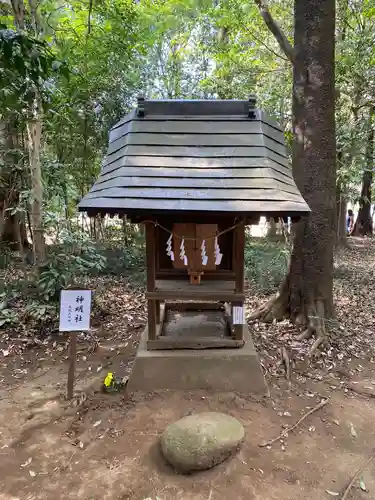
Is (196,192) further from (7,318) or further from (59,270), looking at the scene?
(7,318)

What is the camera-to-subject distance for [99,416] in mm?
3639

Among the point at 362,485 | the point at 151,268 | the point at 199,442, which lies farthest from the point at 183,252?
the point at 362,485

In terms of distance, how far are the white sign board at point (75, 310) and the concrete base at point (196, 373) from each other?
2.40 ft

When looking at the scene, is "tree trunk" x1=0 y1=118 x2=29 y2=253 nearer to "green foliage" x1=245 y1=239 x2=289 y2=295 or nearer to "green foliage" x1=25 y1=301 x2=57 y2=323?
"green foliage" x1=25 y1=301 x2=57 y2=323

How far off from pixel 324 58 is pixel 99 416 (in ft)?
17.8

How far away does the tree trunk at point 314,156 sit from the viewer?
515 cm

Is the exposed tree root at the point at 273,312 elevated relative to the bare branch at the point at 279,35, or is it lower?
lower

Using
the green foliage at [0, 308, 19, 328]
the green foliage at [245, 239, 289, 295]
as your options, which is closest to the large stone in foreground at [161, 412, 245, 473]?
the green foliage at [0, 308, 19, 328]

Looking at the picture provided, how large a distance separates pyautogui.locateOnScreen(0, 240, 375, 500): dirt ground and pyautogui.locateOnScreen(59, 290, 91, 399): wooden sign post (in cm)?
71

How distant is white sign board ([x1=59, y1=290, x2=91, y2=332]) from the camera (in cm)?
379

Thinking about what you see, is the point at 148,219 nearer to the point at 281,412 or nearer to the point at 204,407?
the point at 204,407

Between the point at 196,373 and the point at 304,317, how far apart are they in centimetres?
221

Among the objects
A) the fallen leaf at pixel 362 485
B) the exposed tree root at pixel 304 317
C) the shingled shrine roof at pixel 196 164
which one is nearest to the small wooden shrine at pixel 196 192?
the shingled shrine roof at pixel 196 164

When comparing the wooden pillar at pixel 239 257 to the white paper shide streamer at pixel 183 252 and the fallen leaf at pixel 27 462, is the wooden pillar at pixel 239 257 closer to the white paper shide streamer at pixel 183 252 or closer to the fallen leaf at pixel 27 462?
the white paper shide streamer at pixel 183 252
